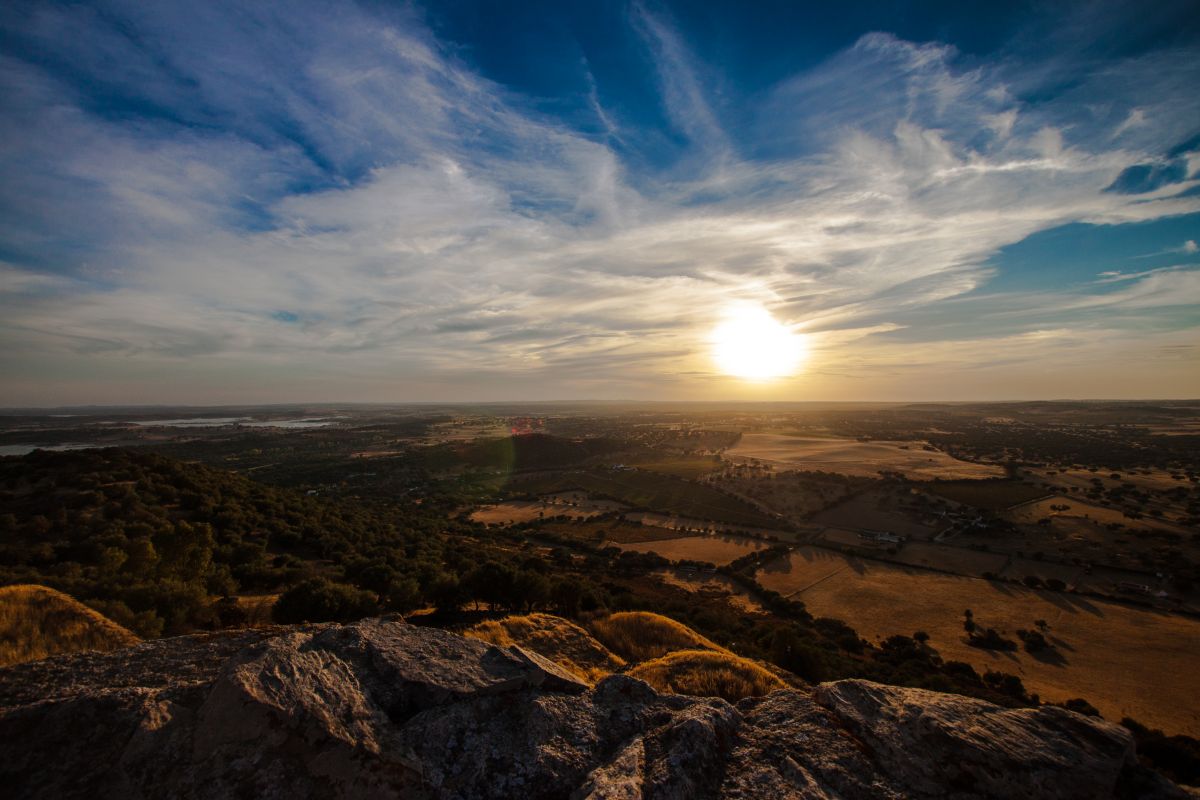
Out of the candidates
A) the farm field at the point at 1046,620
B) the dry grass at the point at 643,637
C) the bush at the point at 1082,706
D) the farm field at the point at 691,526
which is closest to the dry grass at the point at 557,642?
the dry grass at the point at 643,637

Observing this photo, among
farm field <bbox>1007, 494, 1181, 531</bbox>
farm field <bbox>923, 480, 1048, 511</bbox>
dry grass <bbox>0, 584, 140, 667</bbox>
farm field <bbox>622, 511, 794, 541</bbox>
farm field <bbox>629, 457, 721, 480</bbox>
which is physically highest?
dry grass <bbox>0, 584, 140, 667</bbox>

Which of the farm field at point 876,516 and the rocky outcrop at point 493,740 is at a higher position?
the rocky outcrop at point 493,740

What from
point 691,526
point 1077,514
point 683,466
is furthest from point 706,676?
point 683,466

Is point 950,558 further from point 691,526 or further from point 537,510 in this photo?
point 537,510

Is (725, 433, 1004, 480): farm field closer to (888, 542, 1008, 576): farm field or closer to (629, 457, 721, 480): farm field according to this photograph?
(629, 457, 721, 480): farm field

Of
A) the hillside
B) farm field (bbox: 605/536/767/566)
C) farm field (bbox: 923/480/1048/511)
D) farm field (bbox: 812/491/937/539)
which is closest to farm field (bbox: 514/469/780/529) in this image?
farm field (bbox: 605/536/767/566)

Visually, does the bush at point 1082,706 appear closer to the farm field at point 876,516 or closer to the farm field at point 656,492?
the farm field at point 876,516

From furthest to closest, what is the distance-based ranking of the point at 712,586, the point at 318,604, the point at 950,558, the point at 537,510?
the point at 537,510
the point at 950,558
the point at 712,586
the point at 318,604
